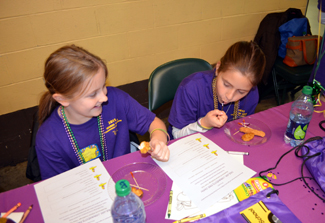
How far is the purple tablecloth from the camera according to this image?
0.81 meters

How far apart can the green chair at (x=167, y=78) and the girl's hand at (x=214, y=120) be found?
52 centimetres

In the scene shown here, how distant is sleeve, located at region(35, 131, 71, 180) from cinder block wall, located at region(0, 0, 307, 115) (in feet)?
4.06

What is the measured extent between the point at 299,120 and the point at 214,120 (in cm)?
42

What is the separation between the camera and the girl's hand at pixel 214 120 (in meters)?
1.15

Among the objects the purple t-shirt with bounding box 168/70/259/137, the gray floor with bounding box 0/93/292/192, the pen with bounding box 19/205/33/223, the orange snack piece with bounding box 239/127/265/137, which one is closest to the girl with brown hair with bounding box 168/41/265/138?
the purple t-shirt with bounding box 168/70/259/137

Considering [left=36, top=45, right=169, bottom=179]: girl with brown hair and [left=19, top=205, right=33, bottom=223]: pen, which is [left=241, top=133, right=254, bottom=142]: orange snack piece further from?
[left=19, top=205, right=33, bottom=223]: pen

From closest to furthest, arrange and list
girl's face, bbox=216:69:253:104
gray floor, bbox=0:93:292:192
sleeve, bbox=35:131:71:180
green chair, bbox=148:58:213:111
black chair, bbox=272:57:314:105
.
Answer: sleeve, bbox=35:131:71:180
girl's face, bbox=216:69:253:104
green chair, bbox=148:58:213:111
gray floor, bbox=0:93:292:192
black chair, bbox=272:57:314:105

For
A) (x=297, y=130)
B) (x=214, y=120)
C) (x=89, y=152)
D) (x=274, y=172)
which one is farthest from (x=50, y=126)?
(x=297, y=130)

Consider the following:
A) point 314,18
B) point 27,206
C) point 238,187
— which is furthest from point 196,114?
point 314,18

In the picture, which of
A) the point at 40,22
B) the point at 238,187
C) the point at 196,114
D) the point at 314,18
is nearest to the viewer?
the point at 238,187

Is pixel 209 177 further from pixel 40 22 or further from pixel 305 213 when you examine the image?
pixel 40 22

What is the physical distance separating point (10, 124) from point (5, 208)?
1.65m

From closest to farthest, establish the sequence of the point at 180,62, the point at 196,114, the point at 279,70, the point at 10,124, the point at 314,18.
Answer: the point at 196,114 < the point at 180,62 < the point at 10,124 < the point at 279,70 < the point at 314,18

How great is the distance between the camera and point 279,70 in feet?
8.46
